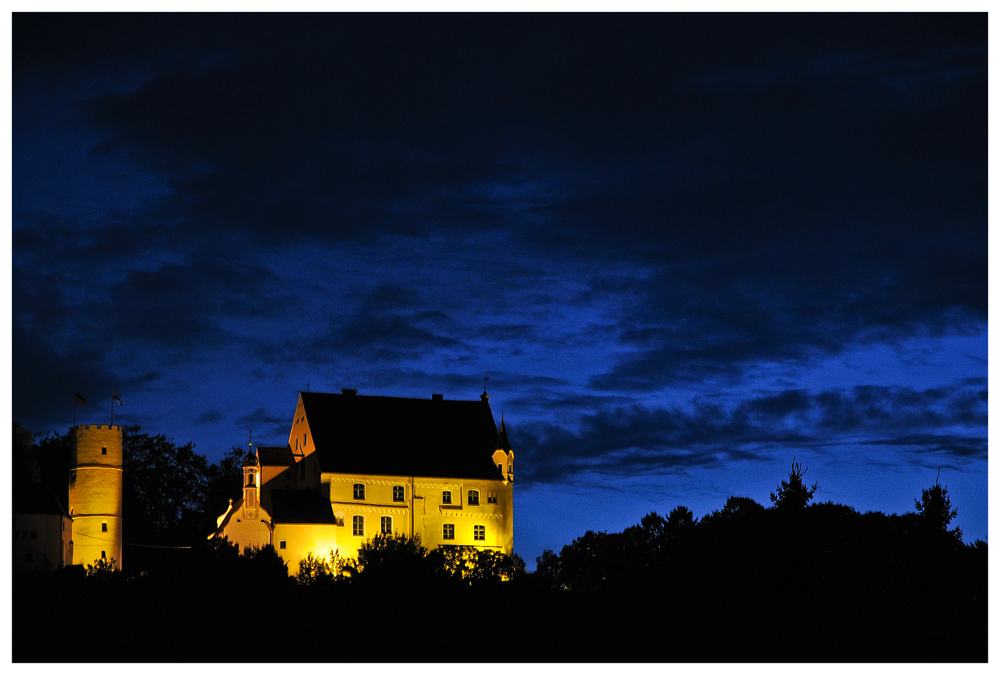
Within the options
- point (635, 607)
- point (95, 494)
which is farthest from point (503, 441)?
point (635, 607)

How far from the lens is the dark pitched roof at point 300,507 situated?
80.7m

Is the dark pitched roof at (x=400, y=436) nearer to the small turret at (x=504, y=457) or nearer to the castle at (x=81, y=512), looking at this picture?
the small turret at (x=504, y=457)

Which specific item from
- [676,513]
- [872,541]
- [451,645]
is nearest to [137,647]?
[451,645]

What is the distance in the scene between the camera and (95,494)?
3059 inches

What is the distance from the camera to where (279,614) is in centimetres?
5812

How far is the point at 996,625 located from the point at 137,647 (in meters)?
32.2

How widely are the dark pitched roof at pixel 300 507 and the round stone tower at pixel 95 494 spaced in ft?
29.9

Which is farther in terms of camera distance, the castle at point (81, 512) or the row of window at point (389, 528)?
the row of window at point (389, 528)

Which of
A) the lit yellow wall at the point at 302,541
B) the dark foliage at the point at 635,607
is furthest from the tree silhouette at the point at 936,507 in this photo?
the lit yellow wall at the point at 302,541

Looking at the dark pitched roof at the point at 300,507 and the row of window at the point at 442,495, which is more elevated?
the row of window at the point at 442,495

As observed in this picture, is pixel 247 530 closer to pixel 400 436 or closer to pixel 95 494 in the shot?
pixel 95 494

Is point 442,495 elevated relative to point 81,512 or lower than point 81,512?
elevated

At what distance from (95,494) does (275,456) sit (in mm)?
13068

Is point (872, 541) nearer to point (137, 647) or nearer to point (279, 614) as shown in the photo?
point (279, 614)
